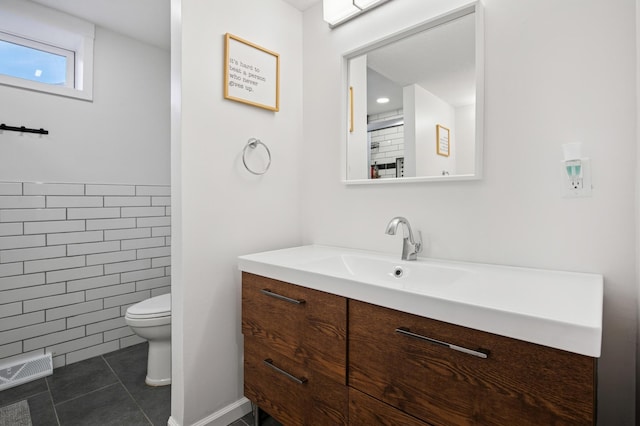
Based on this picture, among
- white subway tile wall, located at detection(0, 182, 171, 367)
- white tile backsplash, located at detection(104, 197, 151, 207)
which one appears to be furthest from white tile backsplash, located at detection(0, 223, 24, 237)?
white tile backsplash, located at detection(104, 197, 151, 207)

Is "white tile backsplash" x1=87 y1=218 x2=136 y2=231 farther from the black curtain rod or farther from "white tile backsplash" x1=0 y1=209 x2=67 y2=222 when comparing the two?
the black curtain rod

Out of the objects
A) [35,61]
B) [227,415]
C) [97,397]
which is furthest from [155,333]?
[35,61]

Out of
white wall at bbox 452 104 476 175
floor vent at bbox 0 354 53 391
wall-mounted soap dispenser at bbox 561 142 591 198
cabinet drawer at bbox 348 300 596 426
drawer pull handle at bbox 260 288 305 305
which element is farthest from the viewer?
floor vent at bbox 0 354 53 391

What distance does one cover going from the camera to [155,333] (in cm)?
196

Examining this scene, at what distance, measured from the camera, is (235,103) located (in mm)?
1697

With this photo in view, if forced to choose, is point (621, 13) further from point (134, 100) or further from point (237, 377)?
point (134, 100)

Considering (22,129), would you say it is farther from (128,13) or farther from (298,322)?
(298,322)

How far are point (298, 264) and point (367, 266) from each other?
349mm

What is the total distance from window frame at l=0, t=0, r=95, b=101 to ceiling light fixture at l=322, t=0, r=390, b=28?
1776 millimetres

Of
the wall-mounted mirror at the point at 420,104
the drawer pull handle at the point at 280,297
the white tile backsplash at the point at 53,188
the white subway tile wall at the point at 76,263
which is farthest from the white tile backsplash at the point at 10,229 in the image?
the wall-mounted mirror at the point at 420,104

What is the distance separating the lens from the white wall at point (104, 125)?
2.10 m

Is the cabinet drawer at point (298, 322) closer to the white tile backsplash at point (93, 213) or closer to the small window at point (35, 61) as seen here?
the white tile backsplash at point (93, 213)

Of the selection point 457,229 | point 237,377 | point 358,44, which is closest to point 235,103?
point 358,44

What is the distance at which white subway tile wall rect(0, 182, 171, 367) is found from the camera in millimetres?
2064
